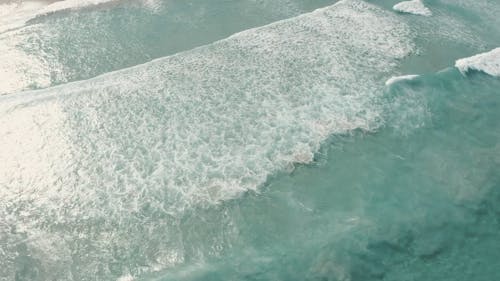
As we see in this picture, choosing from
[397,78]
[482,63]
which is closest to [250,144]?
[397,78]

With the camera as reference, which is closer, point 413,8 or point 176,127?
point 176,127

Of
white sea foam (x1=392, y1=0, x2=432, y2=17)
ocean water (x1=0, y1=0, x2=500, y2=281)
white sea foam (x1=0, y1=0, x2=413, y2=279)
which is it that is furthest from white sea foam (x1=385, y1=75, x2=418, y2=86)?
white sea foam (x1=392, y1=0, x2=432, y2=17)

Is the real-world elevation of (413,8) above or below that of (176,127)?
above

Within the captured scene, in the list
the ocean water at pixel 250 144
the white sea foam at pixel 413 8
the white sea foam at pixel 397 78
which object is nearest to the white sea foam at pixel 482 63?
the ocean water at pixel 250 144

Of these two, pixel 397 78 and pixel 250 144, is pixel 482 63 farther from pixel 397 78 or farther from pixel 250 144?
pixel 250 144

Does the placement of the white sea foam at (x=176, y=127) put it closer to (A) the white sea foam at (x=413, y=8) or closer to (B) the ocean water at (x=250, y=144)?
(B) the ocean water at (x=250, y=144)

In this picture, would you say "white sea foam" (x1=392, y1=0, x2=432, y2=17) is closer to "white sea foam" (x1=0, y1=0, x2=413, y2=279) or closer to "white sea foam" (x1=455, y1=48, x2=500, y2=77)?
"white sea foam" (x1=0, y1=0, x2=413, y2=279)
